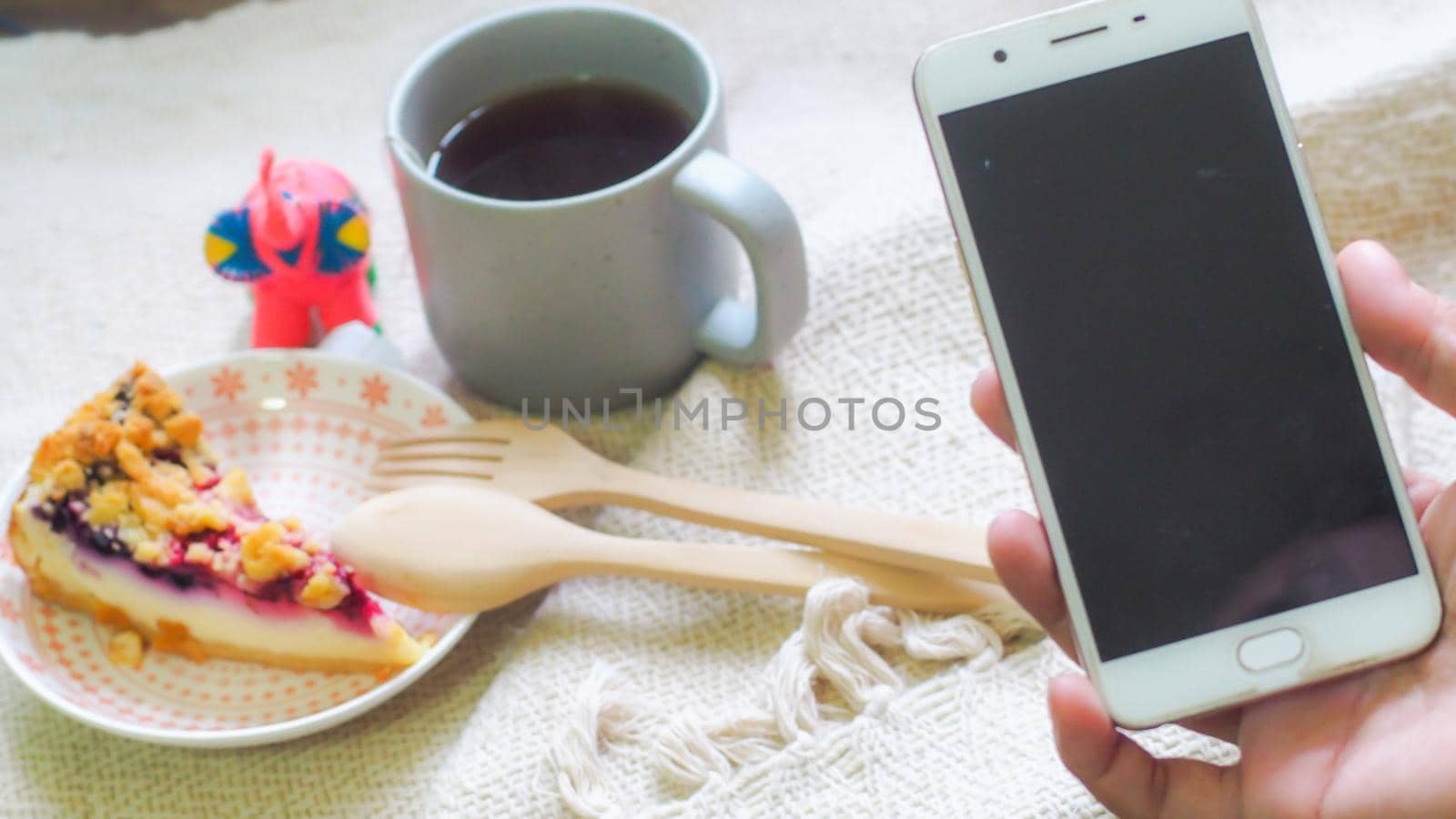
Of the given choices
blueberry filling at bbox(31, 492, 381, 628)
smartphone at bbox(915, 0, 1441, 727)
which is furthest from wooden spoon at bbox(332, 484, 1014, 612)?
smartphone at bbox(915, 0, 1441, 727)

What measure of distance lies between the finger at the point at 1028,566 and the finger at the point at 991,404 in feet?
0.15

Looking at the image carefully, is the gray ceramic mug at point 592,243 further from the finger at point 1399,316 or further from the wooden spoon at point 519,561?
the finger at point 1399,316

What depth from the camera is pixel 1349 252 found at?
483 mm

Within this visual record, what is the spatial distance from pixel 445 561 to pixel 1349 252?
0.39 m

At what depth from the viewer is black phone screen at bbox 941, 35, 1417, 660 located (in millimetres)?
457

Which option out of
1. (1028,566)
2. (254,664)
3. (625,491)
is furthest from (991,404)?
(254,664)

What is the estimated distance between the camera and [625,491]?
626mm

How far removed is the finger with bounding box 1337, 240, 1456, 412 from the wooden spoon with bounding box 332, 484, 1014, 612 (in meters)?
0.18

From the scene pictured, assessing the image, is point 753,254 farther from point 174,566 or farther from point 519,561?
point 174,566

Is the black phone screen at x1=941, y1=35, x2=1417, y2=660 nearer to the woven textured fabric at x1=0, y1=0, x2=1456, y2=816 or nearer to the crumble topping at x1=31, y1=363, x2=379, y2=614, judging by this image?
the woven textured fabric at x1=0, y1=0, x2=1456, y2=816

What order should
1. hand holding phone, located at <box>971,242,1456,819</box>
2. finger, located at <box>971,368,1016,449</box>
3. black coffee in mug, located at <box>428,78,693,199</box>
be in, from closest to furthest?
hand holding phone, located at <box>971,242,1456,819</box> → finger, located at <box>971,368,1016,449</box> → black coffee in mug, located at <box>428,78,693,199</box>

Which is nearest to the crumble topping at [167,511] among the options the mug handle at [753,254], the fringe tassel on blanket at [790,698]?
the fringe tassel on blanket at [790,698]

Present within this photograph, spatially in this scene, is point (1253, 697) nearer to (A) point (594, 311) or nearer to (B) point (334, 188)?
(A) point (594, 311)

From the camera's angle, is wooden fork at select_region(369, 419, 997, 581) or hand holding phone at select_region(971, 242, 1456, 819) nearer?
hand holding phone at select_region(971, 242, 1456, 819)
